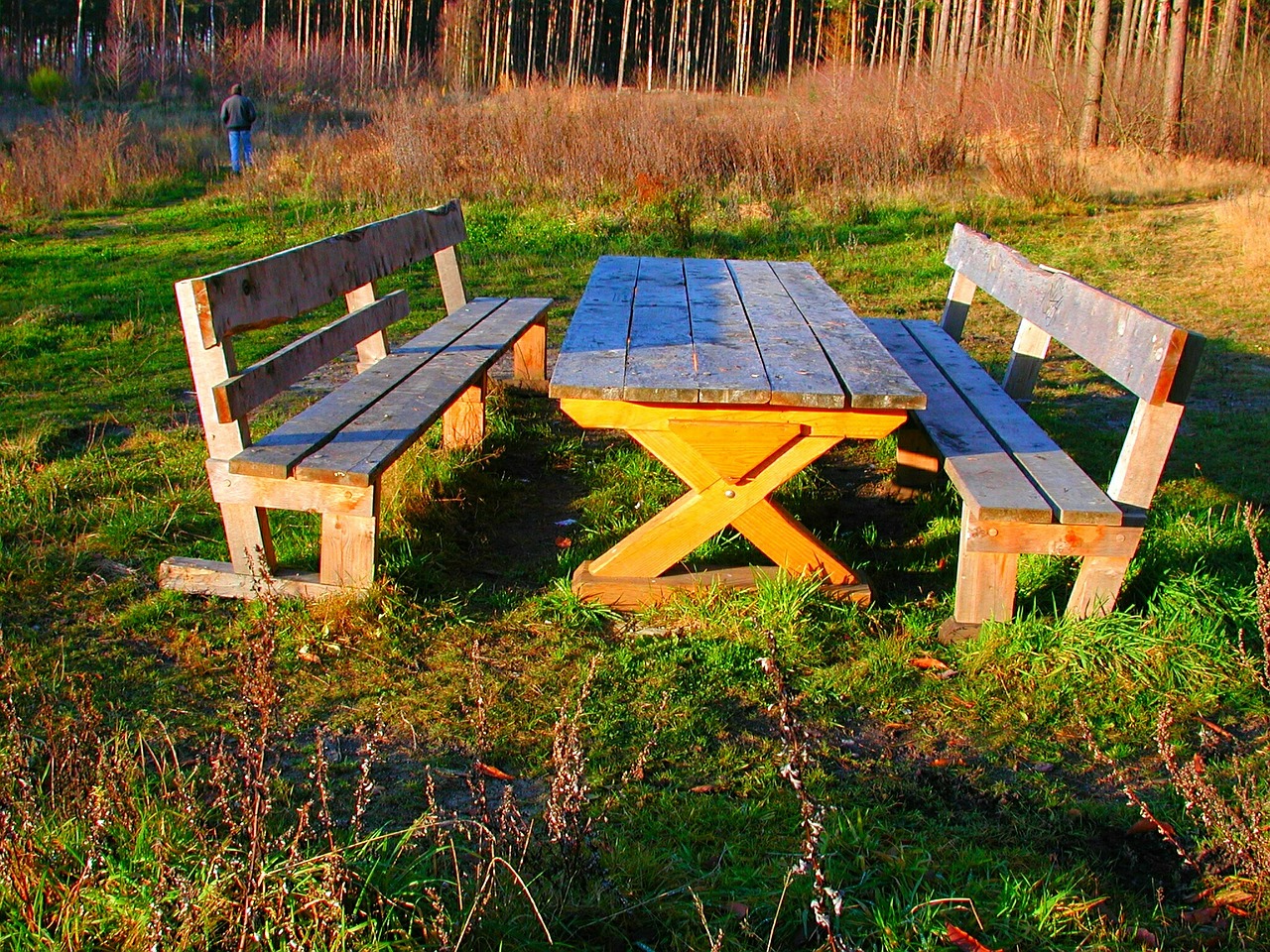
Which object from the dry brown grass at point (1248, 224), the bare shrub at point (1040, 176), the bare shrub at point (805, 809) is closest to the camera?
the bare shrub at point (805, 809)

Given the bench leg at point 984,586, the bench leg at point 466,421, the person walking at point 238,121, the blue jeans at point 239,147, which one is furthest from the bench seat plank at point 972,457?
the blue jeans at point 239,147

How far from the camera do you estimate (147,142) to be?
14.4 metres

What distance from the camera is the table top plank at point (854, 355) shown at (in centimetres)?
309

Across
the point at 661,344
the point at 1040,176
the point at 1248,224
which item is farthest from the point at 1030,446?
the point at 1040,176

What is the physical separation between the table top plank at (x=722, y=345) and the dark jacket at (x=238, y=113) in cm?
1285

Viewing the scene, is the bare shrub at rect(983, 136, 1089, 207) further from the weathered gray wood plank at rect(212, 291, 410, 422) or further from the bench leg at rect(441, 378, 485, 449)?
the weathered gray wood plank at rect(212, 291, 410, 422)

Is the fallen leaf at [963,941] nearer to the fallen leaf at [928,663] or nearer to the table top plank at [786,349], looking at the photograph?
the fallen leaf at [928,663]

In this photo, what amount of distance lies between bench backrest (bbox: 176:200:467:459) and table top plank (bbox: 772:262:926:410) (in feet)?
6.13

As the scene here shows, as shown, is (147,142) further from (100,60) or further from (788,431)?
(100,60)

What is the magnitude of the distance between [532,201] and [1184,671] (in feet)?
31.3

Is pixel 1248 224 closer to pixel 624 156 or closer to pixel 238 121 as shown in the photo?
pixel 624 156

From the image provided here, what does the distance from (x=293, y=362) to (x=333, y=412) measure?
10.1 inches

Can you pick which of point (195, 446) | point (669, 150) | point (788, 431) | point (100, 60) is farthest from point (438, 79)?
point (788, 431)

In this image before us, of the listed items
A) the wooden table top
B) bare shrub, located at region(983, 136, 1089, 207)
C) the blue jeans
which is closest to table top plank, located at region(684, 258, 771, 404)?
the wooden table top
